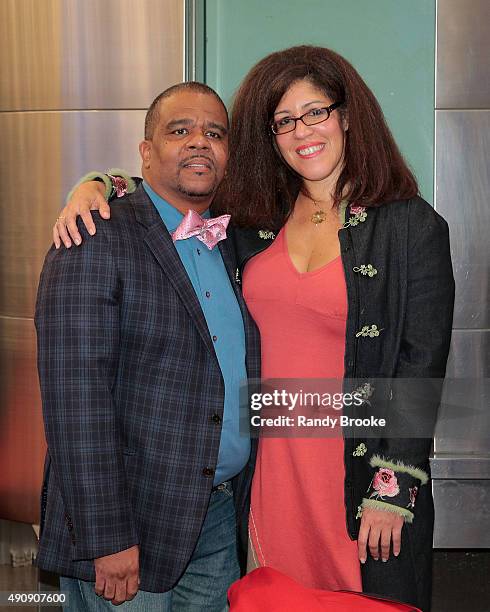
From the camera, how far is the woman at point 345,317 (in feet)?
5.99

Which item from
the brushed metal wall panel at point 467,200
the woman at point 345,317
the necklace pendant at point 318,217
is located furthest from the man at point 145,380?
the brushed metal wall panel at point 467,200

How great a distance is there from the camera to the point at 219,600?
204 cm

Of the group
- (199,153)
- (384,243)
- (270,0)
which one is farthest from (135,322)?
(270,0)

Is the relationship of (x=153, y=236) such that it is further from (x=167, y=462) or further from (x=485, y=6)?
(x=485, y=6)

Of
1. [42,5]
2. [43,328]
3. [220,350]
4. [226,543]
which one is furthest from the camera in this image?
[42,5]

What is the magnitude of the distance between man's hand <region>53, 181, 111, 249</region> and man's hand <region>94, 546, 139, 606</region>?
0.64m

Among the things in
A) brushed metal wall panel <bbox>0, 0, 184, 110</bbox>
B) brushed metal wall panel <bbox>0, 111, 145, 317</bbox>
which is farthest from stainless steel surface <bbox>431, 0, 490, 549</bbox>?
brushed metal wall panel <bbox>0, 111, 145, 317</bbox>

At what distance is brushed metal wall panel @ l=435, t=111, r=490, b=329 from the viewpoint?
3.18 m

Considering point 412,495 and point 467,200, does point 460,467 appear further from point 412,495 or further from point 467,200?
point 412,495

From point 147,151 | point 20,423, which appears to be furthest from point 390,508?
point 20,423

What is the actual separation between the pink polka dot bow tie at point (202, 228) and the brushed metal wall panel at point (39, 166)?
1191 millimetres

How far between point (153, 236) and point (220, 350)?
283 millimetres

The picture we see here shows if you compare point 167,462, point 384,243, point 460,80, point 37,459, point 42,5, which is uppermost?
point 42,5

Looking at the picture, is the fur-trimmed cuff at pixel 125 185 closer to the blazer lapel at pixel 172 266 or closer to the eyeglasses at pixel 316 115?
the blazer lapel at pixel 172 266
